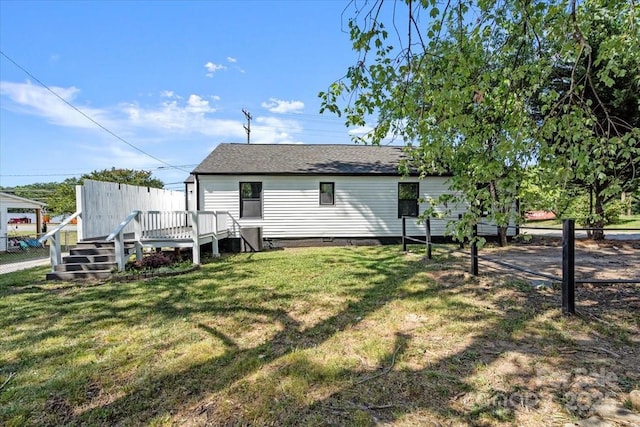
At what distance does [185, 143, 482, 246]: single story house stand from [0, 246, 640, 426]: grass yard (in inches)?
259

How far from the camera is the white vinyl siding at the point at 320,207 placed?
11.7 meters

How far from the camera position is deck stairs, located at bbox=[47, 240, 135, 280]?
6.82 metres

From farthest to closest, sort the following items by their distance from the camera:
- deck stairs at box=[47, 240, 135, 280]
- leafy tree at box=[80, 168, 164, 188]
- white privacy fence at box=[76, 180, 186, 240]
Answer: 1. leafy tree at box=[80, 168, 164, 188]
2. white privacy fence at box=[76, 180, 186, 240]
3. deck stairs at box=[47, 240, 135, 280]

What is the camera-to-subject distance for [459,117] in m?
2.56

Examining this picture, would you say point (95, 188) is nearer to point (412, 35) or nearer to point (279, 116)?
point (412, 35)

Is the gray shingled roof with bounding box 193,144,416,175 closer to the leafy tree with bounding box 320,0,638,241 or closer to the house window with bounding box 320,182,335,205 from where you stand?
the house window with bounding box 320,182,335,205

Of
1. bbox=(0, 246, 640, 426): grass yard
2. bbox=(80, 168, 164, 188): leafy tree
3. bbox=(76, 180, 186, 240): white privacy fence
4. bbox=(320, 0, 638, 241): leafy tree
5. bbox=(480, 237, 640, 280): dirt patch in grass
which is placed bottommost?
bbox=(0, 246, 640, 426): grass yard

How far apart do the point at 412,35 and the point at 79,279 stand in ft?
24.9

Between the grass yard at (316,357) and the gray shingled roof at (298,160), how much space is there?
7.02 meters

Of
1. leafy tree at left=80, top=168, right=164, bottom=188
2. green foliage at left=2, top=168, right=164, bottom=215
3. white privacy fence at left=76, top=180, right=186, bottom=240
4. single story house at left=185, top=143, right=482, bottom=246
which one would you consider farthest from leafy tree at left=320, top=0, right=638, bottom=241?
leafy tree at left=80, top=168, right=164, bottom=188

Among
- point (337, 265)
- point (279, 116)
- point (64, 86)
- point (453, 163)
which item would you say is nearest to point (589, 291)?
point (453, 163)

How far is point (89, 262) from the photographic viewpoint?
7.24m

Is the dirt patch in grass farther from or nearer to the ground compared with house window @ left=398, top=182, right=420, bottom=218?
nearer to the ground

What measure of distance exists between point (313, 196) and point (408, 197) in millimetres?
3655
